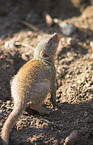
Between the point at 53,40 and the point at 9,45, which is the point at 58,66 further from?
the point at 9,45

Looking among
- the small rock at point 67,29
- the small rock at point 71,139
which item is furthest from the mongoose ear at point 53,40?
the small rock at point 71,139

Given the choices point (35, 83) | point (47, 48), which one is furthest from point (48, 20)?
point (35, 83)

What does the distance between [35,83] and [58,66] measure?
1635 mm

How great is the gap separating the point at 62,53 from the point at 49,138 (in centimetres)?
280

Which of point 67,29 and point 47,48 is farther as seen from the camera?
point 67,29

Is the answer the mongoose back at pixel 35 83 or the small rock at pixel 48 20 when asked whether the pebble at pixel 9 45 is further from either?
the small rock at pixel 48 20

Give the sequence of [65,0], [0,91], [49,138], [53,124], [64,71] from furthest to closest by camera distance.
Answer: [65,0], [64,71], [0,91], [53,124], [49,138]

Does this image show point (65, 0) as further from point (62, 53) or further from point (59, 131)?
point (59, 131)

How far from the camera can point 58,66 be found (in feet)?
16.9

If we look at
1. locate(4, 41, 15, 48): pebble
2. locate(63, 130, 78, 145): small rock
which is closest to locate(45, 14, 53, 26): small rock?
locate(4, 41, 15, 48): pebble

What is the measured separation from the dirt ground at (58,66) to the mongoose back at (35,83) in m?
0.30

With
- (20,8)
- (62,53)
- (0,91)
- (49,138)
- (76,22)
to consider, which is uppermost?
(20,8)

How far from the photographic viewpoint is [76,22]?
6719 millimetres

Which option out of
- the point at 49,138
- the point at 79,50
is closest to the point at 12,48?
the point at 79,50
